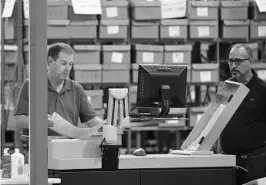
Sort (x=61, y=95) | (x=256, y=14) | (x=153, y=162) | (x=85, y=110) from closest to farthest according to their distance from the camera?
(x=153, y=162) < (x=61, y=95) < (x=85, y=110) < (x=256, y=14)

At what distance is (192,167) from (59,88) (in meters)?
1.70

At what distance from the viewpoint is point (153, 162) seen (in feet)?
15.2

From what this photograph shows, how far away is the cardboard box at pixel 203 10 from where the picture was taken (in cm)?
976

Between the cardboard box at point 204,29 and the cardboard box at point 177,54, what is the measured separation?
221 millimetres

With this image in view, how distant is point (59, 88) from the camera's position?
5984 mm

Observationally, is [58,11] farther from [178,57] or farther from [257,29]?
[257,29]

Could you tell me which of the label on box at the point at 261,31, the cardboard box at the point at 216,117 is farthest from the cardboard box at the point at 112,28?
the cardboard box at the point at 216,117

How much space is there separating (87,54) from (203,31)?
1612 mm

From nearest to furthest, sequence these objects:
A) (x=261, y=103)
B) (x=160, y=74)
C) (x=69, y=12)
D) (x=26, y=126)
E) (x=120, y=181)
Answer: (x=120, y=181), (x=160, y=74), (x=26, y=126), (x=261, y=103), (x=69, y=12)

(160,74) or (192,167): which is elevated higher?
(160,74)

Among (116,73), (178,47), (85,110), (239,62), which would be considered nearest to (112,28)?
(116,73)

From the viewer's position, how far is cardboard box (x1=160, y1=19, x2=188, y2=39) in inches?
382

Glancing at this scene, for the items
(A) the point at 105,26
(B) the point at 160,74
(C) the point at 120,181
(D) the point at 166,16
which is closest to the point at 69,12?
(A) the point at 105,26

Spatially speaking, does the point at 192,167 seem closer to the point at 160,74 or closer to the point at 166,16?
the point at 160,74
